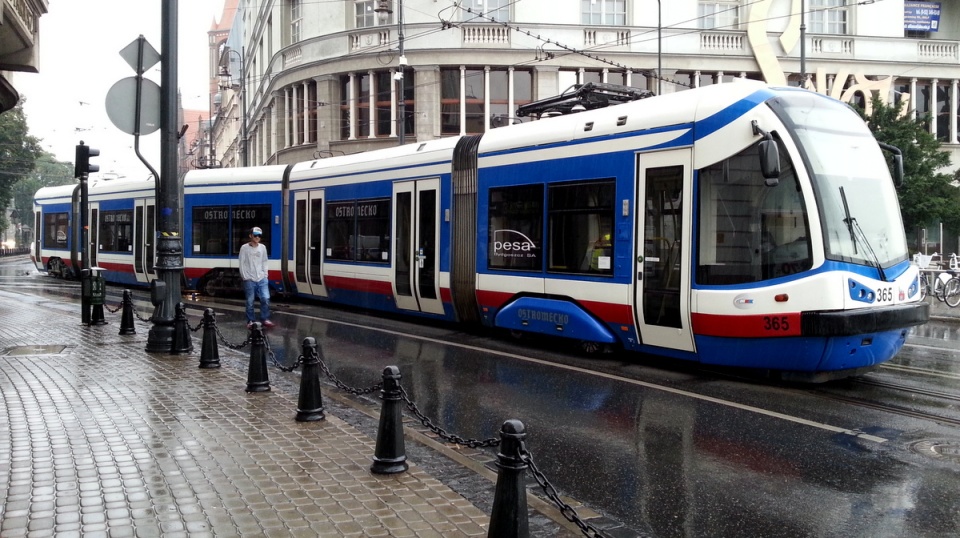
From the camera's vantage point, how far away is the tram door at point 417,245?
14.2 meters

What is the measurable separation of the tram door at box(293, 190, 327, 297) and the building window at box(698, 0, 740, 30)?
23.2 meters

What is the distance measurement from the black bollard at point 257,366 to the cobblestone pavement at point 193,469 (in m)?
0.14

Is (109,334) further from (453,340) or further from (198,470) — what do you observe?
(198,470)

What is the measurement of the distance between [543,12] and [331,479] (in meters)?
31.3

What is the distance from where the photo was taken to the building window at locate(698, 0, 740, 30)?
3550cm

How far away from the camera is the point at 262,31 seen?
1905 inches

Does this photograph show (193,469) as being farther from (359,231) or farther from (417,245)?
(359,231)

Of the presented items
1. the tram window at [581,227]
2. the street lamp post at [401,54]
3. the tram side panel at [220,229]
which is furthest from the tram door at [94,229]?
the tram window at [581,227]

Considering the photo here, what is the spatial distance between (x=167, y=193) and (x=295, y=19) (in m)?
29.8

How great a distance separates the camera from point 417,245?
47.9 ft

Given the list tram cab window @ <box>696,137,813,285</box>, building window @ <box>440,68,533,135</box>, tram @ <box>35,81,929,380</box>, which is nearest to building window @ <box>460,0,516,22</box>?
building window @ <box>440,68,533,135</box>

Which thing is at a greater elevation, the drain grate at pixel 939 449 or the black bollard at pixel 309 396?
the black bollard at pixel 309 396

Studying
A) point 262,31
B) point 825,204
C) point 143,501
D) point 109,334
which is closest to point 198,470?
point 143,501

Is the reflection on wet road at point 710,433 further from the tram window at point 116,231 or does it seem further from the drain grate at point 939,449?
the tram window at point 116,231
